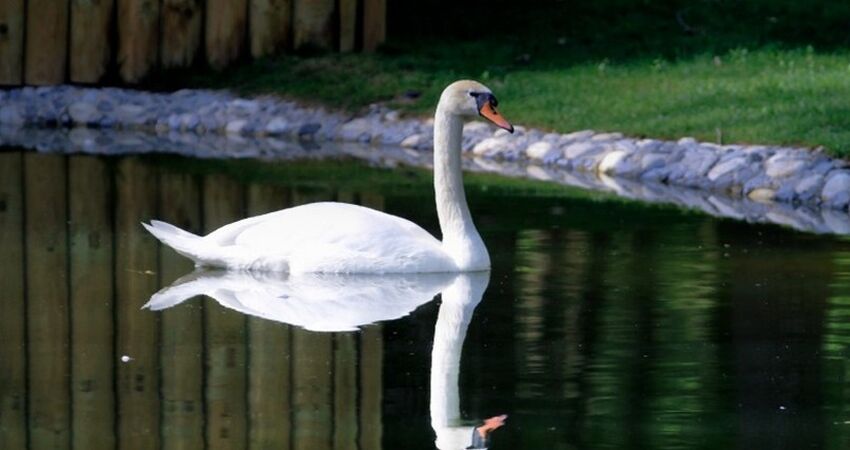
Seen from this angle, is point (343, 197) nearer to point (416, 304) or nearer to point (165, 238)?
point (165, 238)

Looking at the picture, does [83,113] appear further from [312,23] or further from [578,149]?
[578,149]

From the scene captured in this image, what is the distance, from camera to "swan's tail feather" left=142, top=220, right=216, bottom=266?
12.0 m

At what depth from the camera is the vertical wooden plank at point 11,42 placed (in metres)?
22.0

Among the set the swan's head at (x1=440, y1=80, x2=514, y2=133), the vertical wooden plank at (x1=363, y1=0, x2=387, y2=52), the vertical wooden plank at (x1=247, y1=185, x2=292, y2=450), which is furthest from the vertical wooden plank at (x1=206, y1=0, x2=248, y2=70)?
the vertical wooden plank at (x1=247, y1=185, x2=292, y2=450)

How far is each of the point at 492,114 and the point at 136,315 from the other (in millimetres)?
2562

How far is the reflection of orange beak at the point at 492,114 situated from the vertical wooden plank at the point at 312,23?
1043 cm

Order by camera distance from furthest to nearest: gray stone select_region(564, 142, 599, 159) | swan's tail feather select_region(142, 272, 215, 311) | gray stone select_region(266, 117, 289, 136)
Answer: gray stone select_region(266, 117, 289, 136), gray stone select_region(564, 142, 599, 159), swan's tail feather select_region(142, 272, 215, 311)

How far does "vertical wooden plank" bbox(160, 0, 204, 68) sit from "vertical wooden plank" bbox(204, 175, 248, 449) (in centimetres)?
1160

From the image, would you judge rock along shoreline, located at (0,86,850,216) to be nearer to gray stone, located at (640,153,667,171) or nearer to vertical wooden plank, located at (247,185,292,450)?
gray stone, located at (640,153,667,171)

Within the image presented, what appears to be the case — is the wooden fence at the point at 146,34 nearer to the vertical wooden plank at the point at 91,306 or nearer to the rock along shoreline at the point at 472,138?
the rock along shoreline at the point at 472,138

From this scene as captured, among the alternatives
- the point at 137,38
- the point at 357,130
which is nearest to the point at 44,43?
the point at 137,38

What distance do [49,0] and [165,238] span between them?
10410 mm

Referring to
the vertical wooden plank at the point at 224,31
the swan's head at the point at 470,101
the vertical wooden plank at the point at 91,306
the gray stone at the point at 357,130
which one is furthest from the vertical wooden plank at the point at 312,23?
the swan's head at the point at 470,101

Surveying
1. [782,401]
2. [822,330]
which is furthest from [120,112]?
[782,401]
